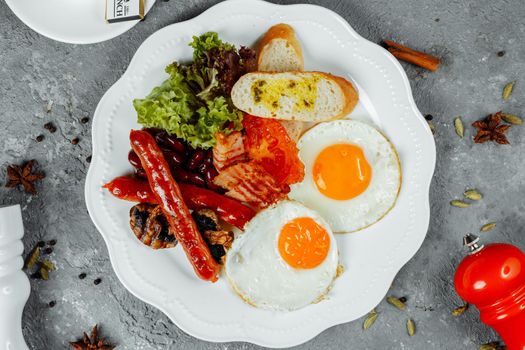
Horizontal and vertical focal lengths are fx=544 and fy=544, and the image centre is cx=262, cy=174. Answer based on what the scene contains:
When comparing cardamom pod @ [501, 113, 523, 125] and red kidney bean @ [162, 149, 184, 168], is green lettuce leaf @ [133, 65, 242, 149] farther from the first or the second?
cardamom pod @ [501, 113, 523, 125]

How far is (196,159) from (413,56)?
1.27m

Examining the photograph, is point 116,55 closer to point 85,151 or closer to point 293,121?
point 85,151

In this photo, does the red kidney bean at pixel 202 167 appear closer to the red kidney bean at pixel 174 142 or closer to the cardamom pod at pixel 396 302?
the red kidney bean at pixel 174 142

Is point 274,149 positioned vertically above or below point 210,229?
above

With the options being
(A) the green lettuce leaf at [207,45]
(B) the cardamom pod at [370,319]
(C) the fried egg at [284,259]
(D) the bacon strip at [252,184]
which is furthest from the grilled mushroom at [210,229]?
(B) the cardamom pod at [370,319]

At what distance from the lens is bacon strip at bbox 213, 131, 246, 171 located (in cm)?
273

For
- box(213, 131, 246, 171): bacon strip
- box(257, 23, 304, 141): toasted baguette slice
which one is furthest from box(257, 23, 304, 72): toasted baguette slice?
box(213, 131, 246, 171): bacon strip

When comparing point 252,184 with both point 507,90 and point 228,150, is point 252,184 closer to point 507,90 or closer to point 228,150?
point 228,150

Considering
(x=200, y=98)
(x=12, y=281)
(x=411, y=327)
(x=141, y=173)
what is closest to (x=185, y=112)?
Result: (x=200, y=98)

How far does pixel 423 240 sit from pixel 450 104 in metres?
0.75

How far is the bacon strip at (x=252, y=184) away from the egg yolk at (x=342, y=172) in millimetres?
197

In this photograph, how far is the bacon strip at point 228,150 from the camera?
2729mm

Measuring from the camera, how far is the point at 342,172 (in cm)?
277

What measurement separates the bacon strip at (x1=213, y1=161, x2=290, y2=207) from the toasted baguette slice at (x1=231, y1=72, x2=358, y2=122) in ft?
0.94
